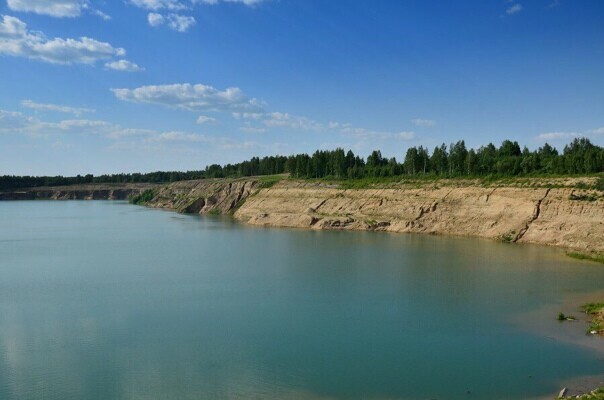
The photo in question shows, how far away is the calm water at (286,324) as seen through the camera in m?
16.0

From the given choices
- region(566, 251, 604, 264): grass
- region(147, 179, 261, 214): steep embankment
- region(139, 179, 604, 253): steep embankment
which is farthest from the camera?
region(147, 179, 261, 214): steep embankment

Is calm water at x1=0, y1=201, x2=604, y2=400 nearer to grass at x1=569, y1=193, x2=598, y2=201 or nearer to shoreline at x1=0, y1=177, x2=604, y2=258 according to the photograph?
shoreline at x1=0, y1=177, x2=604, y2=258

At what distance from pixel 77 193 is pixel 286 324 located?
6751 inches

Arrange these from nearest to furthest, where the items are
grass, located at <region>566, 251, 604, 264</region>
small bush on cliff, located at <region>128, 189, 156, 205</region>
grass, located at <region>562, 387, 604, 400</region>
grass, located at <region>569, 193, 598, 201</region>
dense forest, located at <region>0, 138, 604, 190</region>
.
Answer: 1. grass, located at <region>562, 387, 604, 400</region>
2. grass, located at <region>566, 251, 604, 264</region>
3. grass, located at <region>569, 193, 598, 201</region>
4. dense forest, located at <region>0, 138, 604, 190</region>
5. small bush on cliff, located at <region>128, 189, 156, 205</region>

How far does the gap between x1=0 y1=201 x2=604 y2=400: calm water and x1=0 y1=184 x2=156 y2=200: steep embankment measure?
455 feet

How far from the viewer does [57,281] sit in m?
31.6

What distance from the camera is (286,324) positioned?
22156mm

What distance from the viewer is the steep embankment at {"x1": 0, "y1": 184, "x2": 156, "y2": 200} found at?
171 metres

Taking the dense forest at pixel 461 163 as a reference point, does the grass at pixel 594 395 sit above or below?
below

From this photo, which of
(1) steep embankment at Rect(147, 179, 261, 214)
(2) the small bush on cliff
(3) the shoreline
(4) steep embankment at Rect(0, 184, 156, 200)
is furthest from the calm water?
(4) steep embankment at Rect(0, 184, 156, 200)

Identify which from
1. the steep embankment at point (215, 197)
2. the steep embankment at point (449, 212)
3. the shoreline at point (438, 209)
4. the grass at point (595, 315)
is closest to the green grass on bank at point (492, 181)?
the shoreline at point (438, 209)

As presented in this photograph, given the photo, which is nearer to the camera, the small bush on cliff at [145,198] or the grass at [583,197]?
the grass at [583,197]

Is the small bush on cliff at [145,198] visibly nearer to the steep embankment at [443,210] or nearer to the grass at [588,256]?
the steep embankment at [443,210]

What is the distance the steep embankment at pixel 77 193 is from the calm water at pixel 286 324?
138578 millimetres
